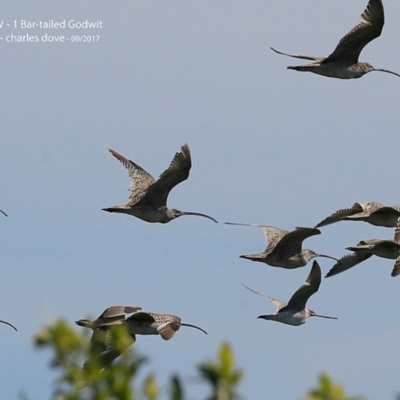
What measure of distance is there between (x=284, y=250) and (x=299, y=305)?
1.33 meters

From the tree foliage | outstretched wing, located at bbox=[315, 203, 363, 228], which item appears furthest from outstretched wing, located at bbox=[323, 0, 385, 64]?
the tree foliage

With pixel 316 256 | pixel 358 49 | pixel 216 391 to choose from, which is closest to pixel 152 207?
pixel 316 256

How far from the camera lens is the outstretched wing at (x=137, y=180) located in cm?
2712

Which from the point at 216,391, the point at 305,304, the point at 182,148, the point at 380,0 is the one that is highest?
the point at 216,391

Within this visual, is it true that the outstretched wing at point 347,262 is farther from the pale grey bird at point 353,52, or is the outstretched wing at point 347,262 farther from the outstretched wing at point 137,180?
the outstretched wing at point 137,180

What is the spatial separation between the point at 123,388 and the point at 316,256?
77.5ft

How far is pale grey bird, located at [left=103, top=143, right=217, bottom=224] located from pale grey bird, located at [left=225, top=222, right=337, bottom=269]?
2.07 metres

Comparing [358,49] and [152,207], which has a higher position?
[358,49]

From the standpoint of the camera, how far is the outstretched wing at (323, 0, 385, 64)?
26406mm

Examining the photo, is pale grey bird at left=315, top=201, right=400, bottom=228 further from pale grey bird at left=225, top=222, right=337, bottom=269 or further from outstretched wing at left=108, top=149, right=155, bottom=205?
outstretched wing at left=108, top=149, right=155, bottom=205

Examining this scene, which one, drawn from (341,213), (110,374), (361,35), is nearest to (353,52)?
(361,35)

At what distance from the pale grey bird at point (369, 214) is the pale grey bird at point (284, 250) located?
63cm

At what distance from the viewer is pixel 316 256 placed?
28.3 meters

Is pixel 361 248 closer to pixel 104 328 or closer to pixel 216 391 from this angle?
pixel 104 328
